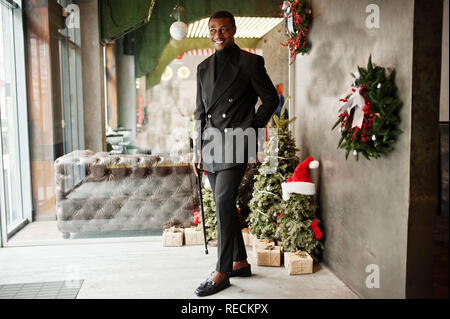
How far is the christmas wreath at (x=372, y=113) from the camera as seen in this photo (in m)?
2.17

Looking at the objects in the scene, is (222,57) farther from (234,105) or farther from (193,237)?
(193,237)

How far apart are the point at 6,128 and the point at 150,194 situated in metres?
1.47

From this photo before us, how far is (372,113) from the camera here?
2.25 meters

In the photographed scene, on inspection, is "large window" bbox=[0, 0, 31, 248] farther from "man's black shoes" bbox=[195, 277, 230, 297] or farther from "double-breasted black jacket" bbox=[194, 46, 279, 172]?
"man's black shoes" bbox=[195, 277, 230, 297]

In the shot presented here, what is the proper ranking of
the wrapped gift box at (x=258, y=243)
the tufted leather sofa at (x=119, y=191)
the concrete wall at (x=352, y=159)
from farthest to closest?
the tufted leather sofa at (x=119, y=191) < the wrapped gift box at (x=258, y=243) < the concrete wall at (x=352, y=159)

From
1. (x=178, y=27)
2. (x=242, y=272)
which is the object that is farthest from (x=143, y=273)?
(x=178, y=27)

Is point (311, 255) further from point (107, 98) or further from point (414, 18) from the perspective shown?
point (107, 98)

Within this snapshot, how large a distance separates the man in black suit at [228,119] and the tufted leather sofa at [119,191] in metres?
1.10

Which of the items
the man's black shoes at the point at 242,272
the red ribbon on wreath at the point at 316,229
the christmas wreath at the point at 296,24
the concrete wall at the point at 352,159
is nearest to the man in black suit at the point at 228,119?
the man's black shoes at the point at 242,272

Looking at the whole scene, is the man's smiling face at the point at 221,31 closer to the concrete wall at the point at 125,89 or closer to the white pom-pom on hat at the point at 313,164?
the white pom-pom on hat at the point at 313,164

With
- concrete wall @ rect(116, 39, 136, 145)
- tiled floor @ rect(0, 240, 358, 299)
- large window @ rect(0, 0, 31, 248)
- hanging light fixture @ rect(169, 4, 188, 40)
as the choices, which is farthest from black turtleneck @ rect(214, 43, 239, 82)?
large window @ rect(0, 0, 31, 248)

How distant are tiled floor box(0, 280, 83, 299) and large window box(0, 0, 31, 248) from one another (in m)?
1.14

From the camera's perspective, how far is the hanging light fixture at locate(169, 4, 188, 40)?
3855 mm

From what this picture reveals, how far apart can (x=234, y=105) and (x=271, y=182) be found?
0.96m
